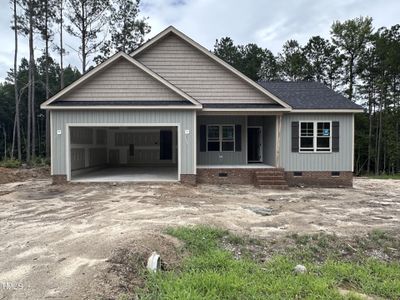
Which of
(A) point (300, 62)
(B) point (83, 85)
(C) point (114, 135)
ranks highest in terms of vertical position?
(A) point (300, 62)

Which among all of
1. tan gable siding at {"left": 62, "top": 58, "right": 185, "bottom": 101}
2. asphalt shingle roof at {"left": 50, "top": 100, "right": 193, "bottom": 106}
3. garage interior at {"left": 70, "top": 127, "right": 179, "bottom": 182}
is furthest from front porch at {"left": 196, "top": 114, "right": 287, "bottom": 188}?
garage interior at {"left": 70, "top": 127, "right": 179, "bottom": 182}

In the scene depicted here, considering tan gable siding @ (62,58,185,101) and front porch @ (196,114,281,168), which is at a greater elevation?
tan gable siding @ (62,58,185,101)

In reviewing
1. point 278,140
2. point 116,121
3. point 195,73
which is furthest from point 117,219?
point 195,73

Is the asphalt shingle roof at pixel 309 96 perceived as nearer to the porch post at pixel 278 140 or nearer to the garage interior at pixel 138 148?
the porch post at pixel 278 140

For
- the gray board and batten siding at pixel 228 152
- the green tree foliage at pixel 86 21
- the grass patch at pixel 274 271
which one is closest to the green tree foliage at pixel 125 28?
the green tree foliage at pixel 86 21

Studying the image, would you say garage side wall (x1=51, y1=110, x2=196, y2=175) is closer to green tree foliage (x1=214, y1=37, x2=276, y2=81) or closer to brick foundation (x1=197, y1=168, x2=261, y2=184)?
brick foundation (x1=197, y1=168, x2=261, y2=184)

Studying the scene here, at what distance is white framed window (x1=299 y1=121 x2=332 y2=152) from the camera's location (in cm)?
1313

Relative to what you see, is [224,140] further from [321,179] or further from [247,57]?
[247,57]

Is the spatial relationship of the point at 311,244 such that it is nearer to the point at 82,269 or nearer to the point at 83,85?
the point at 82,269

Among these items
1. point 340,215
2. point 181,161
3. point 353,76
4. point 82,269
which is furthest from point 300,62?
point 82,269

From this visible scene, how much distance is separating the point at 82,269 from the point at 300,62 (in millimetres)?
34428

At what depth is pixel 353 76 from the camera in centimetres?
3178

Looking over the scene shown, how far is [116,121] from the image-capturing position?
12070 mm

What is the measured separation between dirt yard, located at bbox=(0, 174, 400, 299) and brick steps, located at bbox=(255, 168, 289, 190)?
622 mm
